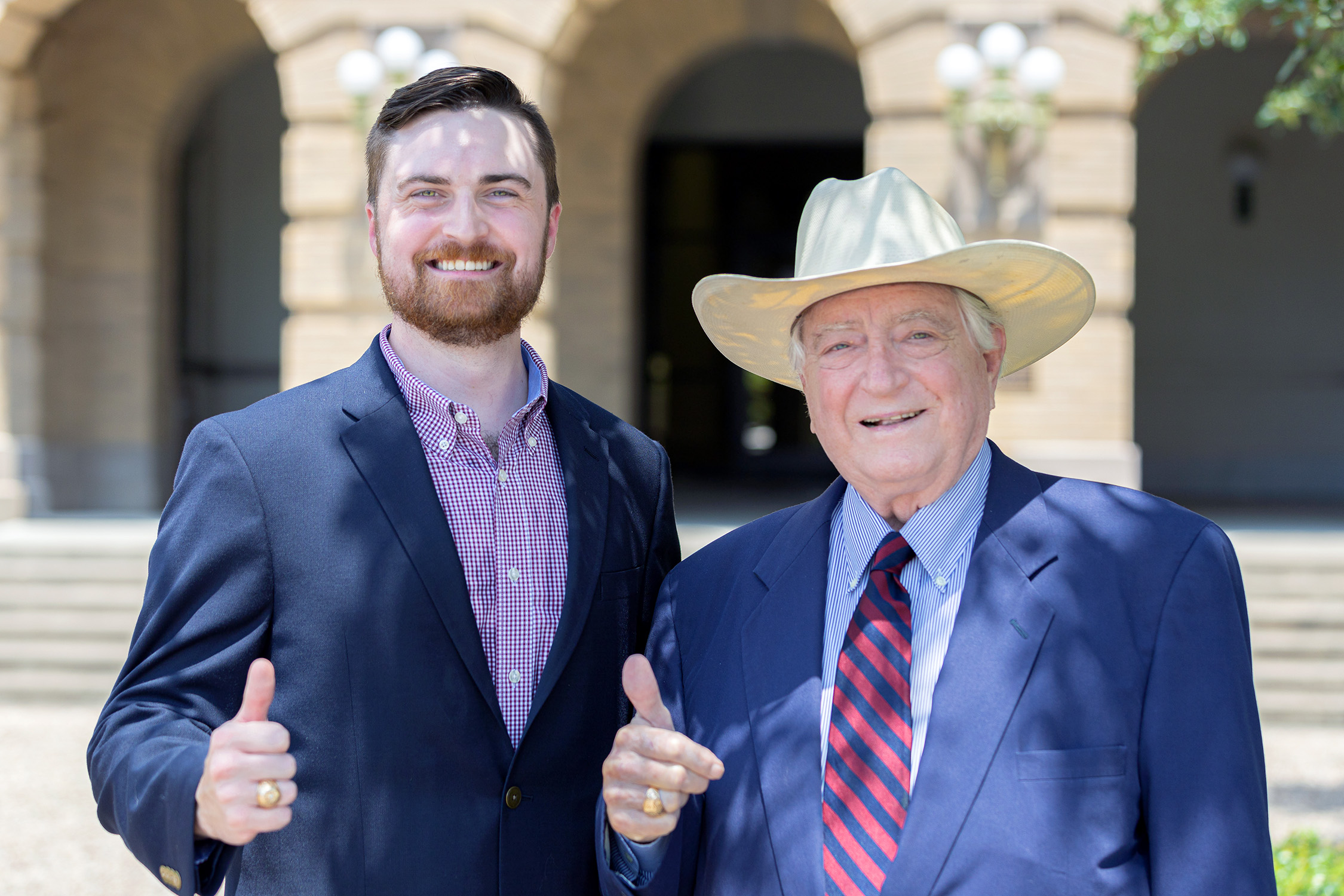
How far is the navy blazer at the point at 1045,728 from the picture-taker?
176cm

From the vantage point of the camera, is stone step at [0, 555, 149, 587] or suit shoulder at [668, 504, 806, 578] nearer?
suit shoulder at [668, 504, 806, 578]

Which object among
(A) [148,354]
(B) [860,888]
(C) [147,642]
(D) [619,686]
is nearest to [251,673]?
(C) [147,642]

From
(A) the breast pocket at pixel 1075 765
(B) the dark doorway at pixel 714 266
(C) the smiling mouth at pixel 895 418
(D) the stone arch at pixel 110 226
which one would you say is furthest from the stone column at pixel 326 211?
(A) the breast pocket at pixel 1075 765

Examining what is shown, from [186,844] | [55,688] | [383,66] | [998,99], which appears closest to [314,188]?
[383,66]

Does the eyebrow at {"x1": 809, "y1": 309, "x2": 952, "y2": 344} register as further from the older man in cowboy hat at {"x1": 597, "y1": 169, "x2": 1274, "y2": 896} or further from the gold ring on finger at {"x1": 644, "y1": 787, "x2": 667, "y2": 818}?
the gold ring on finger at {"x1": 644, "y1": 787, "x2": 667, "y2": 818}

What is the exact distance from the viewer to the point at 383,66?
31.0 ft

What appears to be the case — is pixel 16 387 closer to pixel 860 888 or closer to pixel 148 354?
pixel 148 354

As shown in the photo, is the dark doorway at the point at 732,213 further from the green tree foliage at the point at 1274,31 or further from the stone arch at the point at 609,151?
the green tree foliage at the point at 1274,31

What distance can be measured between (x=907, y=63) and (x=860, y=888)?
856cm

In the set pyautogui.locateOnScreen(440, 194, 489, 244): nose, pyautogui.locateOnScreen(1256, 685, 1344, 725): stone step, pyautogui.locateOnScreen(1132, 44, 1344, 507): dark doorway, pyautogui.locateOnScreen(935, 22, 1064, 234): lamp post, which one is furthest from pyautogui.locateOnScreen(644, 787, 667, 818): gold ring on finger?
pyautogui.locateOnScreen(1132, 44, 1344, 507): dark doorway

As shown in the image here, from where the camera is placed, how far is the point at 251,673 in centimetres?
175

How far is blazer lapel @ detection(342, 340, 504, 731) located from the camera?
2.13 meters

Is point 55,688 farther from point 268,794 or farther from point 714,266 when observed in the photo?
point 714,266

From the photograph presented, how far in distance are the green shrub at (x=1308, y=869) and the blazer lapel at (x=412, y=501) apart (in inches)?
93.2
